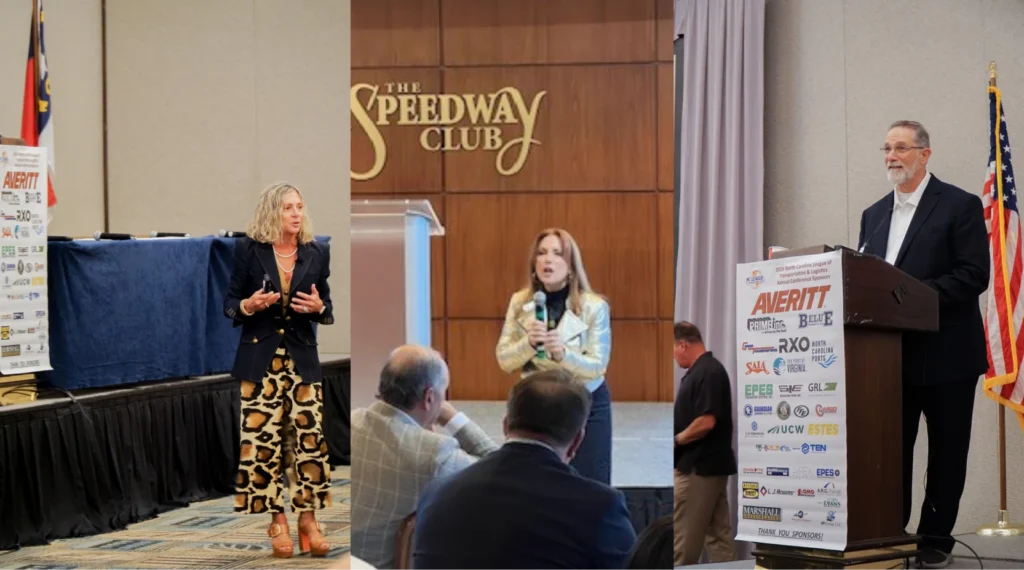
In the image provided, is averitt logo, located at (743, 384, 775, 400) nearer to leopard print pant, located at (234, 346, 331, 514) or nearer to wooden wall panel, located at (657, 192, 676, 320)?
leopard print pant, located at (234, 346, 331, 514)

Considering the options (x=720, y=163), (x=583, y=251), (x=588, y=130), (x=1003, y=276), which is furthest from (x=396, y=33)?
(x=720, y=163)

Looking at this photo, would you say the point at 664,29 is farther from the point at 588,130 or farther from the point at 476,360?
the point at 476,360

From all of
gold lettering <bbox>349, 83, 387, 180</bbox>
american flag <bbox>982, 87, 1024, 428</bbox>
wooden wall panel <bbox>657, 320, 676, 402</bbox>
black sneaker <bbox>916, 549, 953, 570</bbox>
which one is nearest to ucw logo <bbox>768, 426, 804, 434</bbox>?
black sneaker <bbox>916, 549, 953, 570</bbox>

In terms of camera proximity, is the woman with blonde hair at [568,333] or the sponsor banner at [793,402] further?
the sponsor banner at [793,402]

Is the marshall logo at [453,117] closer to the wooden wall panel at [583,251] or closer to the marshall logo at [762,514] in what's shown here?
the wooden wall panel at [583,251]

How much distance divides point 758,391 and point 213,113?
5.11 m

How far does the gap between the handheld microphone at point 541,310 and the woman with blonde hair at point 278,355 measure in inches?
106

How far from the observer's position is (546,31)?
158cm

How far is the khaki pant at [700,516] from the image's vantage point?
4.18m

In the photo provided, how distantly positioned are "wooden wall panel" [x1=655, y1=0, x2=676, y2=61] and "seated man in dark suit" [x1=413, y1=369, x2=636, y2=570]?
46cm

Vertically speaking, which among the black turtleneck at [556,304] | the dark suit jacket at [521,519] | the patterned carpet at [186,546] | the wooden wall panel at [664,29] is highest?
the wooden wall panel at [664,29]

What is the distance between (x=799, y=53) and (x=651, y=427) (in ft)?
13.7

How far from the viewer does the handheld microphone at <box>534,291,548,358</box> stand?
1.54 metres

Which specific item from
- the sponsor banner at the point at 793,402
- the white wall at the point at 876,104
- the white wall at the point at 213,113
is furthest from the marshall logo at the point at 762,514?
the white wall at the point at 213,113
